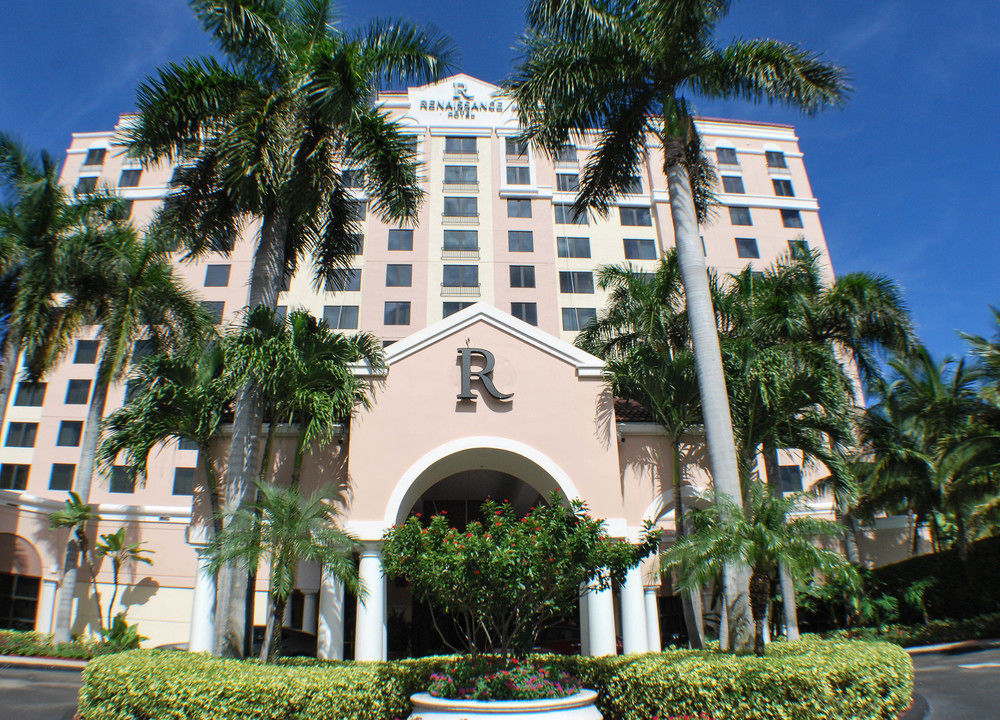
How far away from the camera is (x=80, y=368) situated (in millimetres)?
38438

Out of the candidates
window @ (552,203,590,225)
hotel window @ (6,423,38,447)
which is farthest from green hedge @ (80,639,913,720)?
window @ (552,203,590,225)

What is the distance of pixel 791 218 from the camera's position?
44.8 m

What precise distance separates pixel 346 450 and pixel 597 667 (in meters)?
8.67

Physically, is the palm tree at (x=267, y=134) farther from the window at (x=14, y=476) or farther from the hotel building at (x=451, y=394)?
the window at (x=14, y=476)

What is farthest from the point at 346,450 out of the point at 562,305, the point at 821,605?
the point at 562,305

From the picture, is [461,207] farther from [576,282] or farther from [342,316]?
[342,316]

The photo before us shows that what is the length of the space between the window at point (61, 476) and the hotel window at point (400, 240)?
21297 millimetres

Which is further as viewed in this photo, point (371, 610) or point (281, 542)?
point (371, 610)

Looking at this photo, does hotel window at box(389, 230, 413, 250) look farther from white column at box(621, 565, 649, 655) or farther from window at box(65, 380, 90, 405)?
white column at box(621, 565, 649, 655)

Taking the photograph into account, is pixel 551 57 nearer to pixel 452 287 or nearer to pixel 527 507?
pixel 527 507

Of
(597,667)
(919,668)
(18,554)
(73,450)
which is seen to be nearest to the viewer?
(597,667)

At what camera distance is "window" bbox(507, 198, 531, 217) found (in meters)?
41.0

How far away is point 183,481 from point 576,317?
2305 centimetres

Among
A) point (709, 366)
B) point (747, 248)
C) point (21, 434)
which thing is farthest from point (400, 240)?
point (709, 366)
